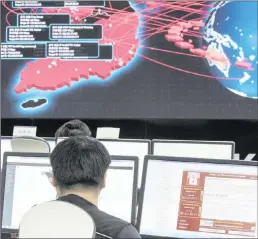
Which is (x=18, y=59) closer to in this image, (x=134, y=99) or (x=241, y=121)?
(x=134, y=99)

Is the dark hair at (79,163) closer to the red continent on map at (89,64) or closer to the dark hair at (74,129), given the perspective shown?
the dark hair at (74,129)

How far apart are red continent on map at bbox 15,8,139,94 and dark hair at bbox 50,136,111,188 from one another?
4427 mm

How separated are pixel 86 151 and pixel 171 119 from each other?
4397 millimetres

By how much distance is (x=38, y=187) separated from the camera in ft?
7.20

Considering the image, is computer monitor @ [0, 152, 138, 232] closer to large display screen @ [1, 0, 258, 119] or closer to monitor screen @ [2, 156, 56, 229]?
monitor screen @ [2, 156, 56, 229]

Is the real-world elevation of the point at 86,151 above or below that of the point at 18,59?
below

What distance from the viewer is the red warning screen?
1.87m

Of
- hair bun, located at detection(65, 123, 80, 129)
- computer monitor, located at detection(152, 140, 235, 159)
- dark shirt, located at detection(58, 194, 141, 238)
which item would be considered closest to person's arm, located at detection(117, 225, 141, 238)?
dark shirt, located at detection(58, 194, 141, 238)

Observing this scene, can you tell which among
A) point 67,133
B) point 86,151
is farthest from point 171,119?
point 86,151

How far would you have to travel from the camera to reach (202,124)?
230 inches

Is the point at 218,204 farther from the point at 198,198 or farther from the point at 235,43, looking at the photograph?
the point at 235,43

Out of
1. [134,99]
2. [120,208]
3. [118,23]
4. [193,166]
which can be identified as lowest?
[120,208]

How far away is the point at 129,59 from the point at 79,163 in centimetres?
450

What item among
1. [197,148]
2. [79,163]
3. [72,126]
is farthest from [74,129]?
[79,163]
